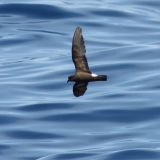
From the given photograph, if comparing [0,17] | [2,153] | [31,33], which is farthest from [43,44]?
[2,153]

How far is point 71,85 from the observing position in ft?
102

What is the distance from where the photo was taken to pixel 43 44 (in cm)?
3525

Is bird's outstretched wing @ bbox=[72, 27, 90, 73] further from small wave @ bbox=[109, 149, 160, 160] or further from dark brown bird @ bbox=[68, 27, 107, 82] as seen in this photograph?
small wave @ bbox=[109, 149, 160, 160]

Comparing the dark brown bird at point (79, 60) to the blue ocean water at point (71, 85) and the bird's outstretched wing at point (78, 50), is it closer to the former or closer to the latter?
the bird's outstretched wing at point (78, 50)

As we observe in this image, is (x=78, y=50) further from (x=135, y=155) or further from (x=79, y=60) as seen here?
(x=135, y=155)

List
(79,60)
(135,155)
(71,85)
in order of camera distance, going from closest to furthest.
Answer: (79,60)
(135,155)
(71,85)

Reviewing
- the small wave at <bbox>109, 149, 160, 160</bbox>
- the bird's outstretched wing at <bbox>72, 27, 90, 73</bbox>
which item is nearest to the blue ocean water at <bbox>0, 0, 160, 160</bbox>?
the small wave at <bbox>109, 149, 160, 160</bbox>

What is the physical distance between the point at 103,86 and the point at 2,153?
5181mm

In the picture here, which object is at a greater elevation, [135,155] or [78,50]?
[135,155]

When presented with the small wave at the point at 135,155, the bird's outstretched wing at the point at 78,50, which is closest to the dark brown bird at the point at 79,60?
the bird's outstretched wing at the point at 78,50

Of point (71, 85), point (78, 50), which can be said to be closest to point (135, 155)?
point (71, 85)

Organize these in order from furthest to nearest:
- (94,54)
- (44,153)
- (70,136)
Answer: (94,54)
(70,136)
(44,153)

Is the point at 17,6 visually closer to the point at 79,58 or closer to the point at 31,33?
the point at 31,33

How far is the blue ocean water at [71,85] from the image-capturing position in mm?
27188
